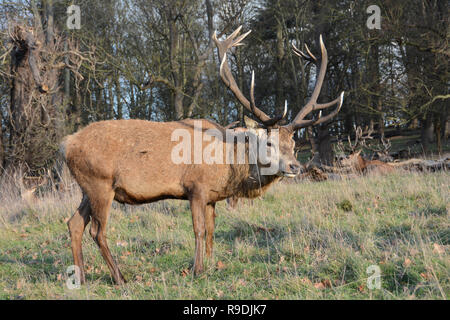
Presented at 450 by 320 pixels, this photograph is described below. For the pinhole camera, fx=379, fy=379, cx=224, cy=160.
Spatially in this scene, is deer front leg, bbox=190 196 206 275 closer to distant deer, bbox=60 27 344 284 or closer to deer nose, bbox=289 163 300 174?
distant deer, bbox=60 27 344 284

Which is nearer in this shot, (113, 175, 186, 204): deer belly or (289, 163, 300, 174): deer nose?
(113, 175, 186, 204): deer belly

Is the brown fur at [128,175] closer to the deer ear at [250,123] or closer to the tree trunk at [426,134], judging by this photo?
the deer ear at [250,123]

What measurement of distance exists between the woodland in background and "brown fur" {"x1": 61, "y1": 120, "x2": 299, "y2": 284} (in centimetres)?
682

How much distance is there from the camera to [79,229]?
4.59m

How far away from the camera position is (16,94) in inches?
444

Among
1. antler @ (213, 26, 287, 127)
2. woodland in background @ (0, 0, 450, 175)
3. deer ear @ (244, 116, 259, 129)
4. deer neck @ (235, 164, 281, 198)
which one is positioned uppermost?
woodland in background @ (0, 0, 450, 175)

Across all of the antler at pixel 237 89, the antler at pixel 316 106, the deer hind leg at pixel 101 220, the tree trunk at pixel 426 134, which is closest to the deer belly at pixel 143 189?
the deer hind leg at pixel 101 220

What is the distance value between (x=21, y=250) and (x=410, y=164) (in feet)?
34.0

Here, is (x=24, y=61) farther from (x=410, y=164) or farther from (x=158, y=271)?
(x=410, y=164)

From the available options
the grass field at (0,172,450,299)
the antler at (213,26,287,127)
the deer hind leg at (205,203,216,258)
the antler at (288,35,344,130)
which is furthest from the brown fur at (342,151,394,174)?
the deer hind leg at (205,203,216,258)

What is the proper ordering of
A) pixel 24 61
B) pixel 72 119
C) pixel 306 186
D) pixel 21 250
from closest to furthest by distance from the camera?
pixel 21 250, pixel 306 186, pixel 24 61, pixel 72 119

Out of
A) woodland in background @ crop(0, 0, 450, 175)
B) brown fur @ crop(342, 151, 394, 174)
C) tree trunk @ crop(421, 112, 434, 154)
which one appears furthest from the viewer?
tree trunk @ crop(421, 112, 434, 154)

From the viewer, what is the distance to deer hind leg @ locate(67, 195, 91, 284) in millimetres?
4492
